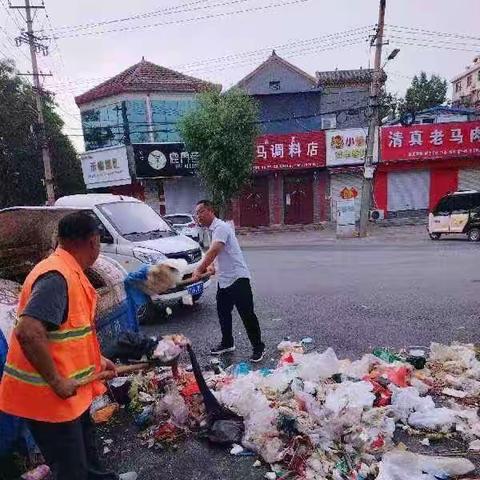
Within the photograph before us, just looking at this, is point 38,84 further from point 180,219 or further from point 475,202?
point 475,202

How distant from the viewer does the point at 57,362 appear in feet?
6.45

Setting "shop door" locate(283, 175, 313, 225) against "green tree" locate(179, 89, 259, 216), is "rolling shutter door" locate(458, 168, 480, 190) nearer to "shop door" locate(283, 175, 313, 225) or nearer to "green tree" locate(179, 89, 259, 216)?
"shop door" locate(283, 175, 313, 225)

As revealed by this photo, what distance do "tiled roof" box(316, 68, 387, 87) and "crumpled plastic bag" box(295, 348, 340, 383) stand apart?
25156 mm

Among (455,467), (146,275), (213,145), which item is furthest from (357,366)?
(213,145)

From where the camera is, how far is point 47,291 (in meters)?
1.88

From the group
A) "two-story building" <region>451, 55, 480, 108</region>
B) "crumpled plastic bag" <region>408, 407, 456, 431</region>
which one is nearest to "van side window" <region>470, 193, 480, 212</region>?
"crumpled plastic bag" <region>408, 407, 456, 431</region>

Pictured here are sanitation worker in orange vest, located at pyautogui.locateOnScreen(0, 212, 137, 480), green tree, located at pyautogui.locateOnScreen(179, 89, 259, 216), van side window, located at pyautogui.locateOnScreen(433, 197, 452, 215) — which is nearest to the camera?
sanitation worker in orange vest, located at pyautogui.locateOnScreen(0, 212, 137, 480)

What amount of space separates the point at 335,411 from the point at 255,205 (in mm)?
19821

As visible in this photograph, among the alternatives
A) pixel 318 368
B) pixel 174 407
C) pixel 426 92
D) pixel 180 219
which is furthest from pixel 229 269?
pixel 426 92

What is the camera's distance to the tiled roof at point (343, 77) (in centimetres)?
2641

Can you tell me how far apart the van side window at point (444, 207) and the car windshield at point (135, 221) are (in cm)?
1147

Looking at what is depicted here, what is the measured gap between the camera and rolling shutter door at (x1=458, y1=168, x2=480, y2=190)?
22.0 m

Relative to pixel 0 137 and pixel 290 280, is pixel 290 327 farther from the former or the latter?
pixel 0 137

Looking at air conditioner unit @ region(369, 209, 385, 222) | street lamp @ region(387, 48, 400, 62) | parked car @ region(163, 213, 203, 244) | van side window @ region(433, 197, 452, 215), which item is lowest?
air conditioner unit @ region(369, 209, 385, 222)
